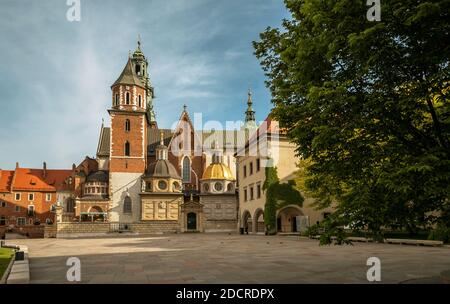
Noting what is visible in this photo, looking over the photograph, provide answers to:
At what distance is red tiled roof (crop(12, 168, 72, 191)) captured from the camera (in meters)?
74.7

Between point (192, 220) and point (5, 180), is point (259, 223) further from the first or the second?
point (5, 180)

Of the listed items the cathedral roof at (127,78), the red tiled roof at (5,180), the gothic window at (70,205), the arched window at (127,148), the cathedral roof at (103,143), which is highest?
the cathedral roof at (127,78)

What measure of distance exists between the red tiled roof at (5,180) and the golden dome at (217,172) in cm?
3686

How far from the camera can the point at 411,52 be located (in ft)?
26.8

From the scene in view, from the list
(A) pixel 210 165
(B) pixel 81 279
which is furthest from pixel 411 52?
(A) pixel 210 165

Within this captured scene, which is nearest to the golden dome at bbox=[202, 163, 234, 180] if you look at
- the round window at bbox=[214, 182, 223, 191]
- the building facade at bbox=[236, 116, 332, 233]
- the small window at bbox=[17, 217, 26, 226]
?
the round window at bbox=[214, 182, 223, 191]

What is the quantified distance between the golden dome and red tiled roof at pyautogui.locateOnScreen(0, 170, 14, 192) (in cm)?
3686

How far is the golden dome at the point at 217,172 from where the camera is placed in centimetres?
6750

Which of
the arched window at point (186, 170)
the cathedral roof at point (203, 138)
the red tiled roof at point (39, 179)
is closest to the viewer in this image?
the arched window at point (186, 170)

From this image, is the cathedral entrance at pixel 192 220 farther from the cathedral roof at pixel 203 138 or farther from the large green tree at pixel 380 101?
the large green tree at pixel 380 101

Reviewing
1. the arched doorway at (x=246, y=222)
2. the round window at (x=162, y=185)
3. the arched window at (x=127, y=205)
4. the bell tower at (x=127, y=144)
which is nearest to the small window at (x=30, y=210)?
the bell tower at (x=127, y=144)

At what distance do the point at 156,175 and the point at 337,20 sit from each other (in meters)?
56.3

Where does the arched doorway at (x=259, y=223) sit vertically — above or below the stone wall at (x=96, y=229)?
above

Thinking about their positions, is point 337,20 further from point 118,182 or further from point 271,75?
point 118,182
